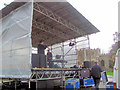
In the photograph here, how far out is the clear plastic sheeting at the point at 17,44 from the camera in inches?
203

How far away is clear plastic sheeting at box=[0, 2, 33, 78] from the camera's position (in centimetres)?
515

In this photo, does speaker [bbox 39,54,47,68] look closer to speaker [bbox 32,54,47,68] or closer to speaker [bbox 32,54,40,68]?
speaker [bbox 32,54,47,68]

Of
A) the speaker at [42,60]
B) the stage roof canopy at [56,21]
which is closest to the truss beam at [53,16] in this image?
the stage roof canopy at [56,21]

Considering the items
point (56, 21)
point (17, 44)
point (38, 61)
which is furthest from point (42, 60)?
point (56, 21)

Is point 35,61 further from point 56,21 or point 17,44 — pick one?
point 56,21

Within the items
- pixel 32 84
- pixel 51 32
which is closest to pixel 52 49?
pixel 51 32

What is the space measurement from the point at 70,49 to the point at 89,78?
5.35 meters

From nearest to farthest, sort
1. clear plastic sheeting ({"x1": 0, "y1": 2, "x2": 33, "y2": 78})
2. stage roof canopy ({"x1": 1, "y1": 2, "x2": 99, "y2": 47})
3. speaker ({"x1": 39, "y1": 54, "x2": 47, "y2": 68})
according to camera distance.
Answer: clear plastic sheeting ({"x1": 0, "y1": 2, "x2": 33, "y2": 78}), speaker ({"x1": 39, "y1": 54, "x2": 47, "y2": 68}), stage roof canopy ({"x1": 1, "y1": 2, "x2": 99, "y2": 47})

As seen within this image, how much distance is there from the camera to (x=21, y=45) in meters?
5.52

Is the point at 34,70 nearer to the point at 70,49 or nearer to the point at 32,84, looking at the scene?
the point at 32,84

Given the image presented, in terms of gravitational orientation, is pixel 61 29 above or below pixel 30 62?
above

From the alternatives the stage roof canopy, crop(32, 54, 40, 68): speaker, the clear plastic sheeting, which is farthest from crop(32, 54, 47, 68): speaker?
the stage roof canopy

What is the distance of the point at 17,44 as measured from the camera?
5.73 meters

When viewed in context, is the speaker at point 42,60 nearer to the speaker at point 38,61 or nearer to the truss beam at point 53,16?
the speaker at point 38,61
